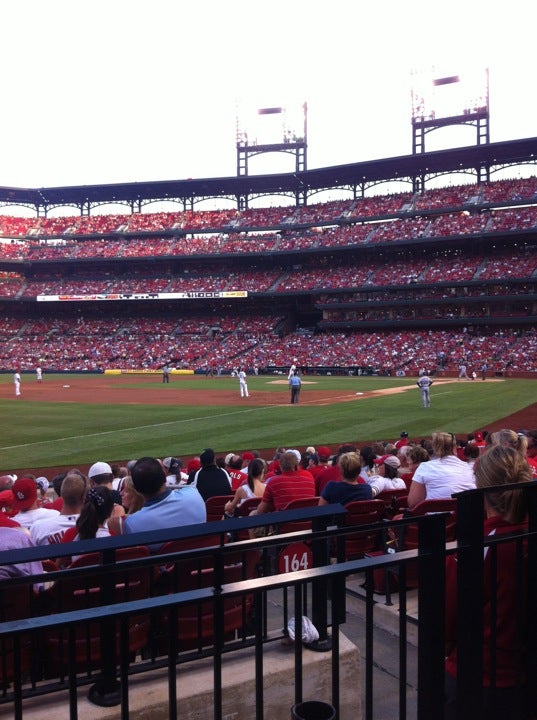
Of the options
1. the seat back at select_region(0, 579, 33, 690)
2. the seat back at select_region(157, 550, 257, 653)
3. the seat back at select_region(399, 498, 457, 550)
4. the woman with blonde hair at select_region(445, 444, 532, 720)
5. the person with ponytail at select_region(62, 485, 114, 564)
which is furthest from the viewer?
the seat back at select_region(399, 498, 457, 550)

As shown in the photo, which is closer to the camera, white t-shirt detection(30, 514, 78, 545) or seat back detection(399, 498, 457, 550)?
white t-shirt detection(30, 514, 78, 545)

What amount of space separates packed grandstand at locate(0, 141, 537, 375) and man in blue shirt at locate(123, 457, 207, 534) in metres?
48.9

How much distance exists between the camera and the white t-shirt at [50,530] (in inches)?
217

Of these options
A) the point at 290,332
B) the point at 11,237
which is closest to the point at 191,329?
the point at 290,332

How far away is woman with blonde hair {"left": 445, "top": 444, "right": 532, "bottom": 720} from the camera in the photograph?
123 inches

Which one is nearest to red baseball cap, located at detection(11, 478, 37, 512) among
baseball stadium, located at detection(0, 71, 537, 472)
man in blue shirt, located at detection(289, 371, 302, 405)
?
man in blue shirt, located at detection(289, 371, 302, 405)

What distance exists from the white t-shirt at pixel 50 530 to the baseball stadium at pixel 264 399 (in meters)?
0.40

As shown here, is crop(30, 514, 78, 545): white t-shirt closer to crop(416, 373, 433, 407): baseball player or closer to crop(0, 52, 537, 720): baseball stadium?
crop(0, 52, 537, 720): baseball stadium

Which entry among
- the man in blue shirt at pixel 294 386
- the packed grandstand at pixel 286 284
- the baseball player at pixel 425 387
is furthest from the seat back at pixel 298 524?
the packed grandstand at pixel 286 284

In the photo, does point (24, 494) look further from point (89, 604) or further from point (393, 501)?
point (393, 501)

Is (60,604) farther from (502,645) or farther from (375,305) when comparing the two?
(375,305)

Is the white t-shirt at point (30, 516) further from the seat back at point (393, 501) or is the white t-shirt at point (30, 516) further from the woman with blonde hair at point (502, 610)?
the woman with blonde hair at point (502, 610)

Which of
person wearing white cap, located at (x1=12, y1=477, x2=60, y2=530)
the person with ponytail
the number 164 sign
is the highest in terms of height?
the person with ponytail

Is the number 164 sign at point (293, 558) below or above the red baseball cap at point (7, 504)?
above
